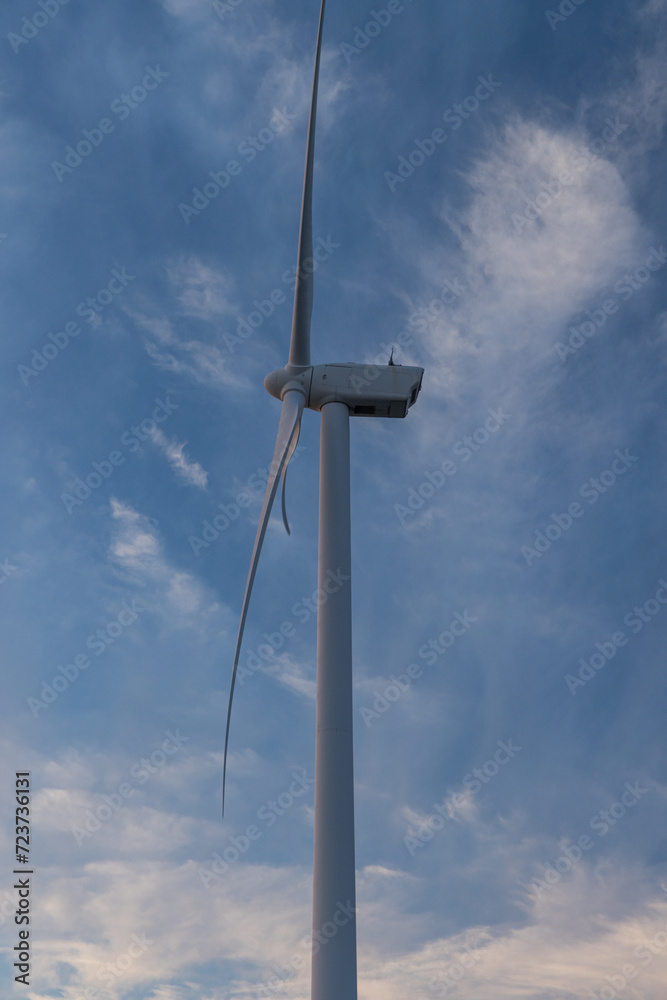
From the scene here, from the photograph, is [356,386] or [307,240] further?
[356,386]

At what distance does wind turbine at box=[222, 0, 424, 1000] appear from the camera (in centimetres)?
1875

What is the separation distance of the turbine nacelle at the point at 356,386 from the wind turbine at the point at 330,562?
29mm

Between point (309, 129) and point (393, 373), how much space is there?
6979mm

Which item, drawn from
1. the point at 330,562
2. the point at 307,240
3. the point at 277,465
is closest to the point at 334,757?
the point at 330,562

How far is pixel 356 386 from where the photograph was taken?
26.4m

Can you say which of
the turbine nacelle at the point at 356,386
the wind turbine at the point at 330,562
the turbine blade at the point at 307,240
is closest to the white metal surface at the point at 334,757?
the wind turbine at the point at 330,562

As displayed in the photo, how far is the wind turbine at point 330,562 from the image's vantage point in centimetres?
1875

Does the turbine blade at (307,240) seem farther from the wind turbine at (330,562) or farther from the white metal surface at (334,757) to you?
the white metal surface at (334,757)

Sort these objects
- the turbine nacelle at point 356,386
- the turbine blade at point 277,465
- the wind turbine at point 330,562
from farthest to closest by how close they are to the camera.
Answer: the turbine nacelle at point 356,386
the turbine blade at point 277,465
the wind turbine at point 330,562

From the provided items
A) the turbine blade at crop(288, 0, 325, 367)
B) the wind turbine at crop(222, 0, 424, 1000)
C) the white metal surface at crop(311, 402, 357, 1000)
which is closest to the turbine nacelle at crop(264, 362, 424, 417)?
the wind turbine at crop(222, 0, 424, 1000)

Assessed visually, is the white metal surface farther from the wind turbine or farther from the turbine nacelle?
the turbine nacelle

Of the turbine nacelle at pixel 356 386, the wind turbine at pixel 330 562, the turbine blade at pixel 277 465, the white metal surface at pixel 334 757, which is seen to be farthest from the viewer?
the turbine nacelle at pixel 356 386

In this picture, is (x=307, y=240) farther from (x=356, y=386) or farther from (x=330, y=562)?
(x=330, y=562)

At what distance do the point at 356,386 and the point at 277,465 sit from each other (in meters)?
3.55
